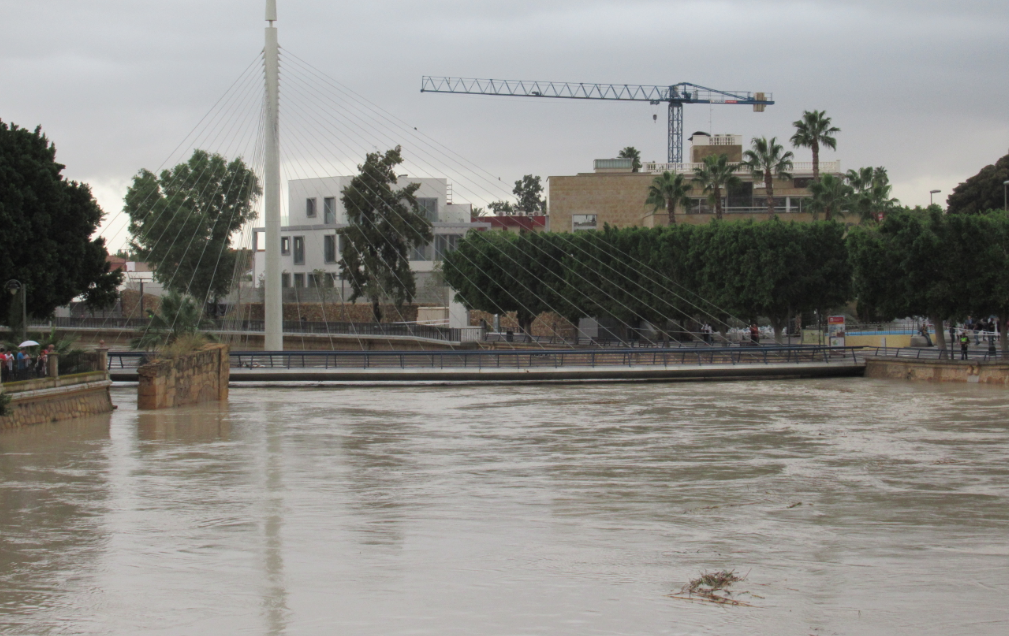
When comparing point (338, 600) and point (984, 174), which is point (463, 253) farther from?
point (338, 600)

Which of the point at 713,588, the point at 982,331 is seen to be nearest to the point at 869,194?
the point at 982,331

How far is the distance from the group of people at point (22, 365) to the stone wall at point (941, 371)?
28.7 metres

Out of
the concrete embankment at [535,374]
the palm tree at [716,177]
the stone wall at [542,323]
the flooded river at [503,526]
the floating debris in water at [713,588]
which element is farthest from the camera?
the stone wall at [542,323]

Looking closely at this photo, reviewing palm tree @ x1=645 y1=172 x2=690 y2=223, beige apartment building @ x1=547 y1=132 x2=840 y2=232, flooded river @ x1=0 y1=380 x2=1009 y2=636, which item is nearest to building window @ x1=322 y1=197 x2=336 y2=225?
beige apartment building @ x1=547 y1=132 x2=840 y2=232

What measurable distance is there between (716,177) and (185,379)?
36.7 meters

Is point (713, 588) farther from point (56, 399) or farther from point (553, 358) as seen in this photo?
point (553, 358)

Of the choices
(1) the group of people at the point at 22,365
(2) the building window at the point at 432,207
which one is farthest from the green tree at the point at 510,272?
(1) the group of people at the point at 22,365

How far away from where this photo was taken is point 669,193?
Result: 60094 millimetres

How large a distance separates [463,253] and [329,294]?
14879mm

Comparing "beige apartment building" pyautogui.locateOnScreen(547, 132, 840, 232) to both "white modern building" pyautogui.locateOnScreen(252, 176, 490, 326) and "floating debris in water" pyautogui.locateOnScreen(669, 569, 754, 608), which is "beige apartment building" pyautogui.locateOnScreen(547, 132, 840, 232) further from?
"floating debris in water" pyautogui.locateOnScreen(669, 569, 754, 608)

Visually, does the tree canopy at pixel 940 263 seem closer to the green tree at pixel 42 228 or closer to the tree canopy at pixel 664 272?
the tree canopy at pixel 664 272

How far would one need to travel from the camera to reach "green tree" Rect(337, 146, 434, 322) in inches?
2328

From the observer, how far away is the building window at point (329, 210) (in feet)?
230

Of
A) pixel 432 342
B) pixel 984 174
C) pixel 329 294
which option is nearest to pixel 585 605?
pixel 432 342
